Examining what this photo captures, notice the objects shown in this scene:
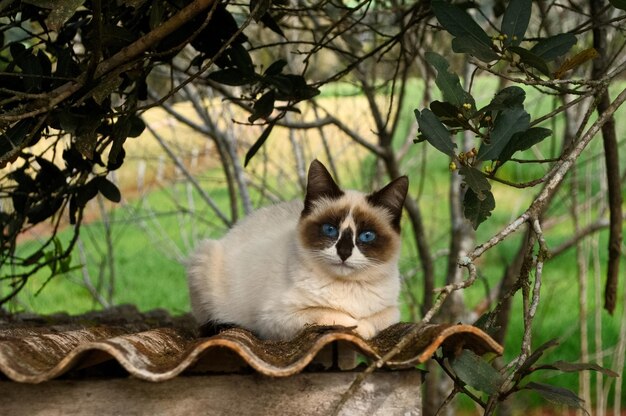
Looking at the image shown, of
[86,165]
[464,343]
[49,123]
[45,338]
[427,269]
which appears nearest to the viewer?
[464,343]

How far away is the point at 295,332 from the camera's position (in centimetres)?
233

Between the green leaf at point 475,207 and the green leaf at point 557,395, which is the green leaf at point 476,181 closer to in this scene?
the green leaf at point 475,207

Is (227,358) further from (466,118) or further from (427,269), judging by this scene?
(427,269)

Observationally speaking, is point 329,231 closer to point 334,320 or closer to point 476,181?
point 334,320

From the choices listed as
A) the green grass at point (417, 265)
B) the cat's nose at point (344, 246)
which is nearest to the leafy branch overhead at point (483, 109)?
the cat's nose at point (344, 246)

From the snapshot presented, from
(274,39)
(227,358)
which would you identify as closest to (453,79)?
(227,358)

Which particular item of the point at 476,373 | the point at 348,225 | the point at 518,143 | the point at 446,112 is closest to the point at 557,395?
the point at 476,373

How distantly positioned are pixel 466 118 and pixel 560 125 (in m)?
8.31

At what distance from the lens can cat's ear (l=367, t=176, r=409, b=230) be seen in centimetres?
251

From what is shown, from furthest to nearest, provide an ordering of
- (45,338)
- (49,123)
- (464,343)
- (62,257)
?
(62,257)
(49,123)
(45,338)
(464,343)

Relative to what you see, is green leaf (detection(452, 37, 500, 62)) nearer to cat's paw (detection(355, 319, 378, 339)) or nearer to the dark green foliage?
the dark green foliage

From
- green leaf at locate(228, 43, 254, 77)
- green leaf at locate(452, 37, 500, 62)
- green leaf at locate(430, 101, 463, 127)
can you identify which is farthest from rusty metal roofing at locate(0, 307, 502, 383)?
green leaf at locate(228, 43, 254, 77)

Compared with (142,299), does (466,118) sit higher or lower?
higher

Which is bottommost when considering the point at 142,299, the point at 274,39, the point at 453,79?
the point at 142,299
